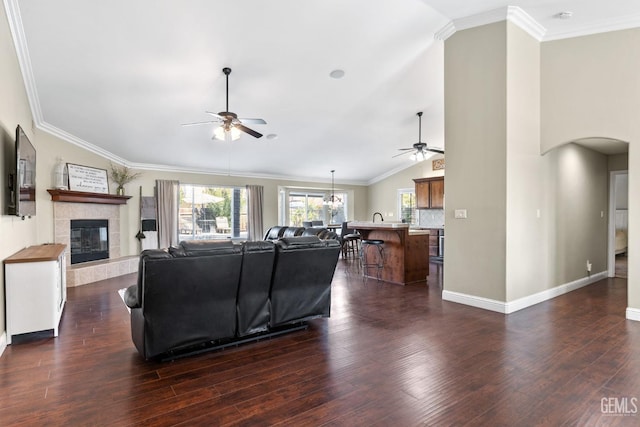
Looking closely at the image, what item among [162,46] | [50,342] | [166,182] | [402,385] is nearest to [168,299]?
[50,342]

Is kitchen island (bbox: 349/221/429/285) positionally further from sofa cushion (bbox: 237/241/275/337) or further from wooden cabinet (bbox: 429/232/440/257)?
sofa cushion (bbox: 237/241/275/337)

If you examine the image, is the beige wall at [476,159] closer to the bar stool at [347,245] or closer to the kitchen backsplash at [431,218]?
the bar stool at [347,245]

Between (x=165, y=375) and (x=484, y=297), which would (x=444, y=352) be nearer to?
(x=484, y=297)

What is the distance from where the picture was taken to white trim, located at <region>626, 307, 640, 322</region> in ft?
12.3

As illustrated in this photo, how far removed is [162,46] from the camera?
405 cm

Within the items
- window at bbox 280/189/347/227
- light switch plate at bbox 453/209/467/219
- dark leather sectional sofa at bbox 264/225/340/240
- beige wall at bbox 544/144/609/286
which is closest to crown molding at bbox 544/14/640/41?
beige wall at bbox 544/144/609/286

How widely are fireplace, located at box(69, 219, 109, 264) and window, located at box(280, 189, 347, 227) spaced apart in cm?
494

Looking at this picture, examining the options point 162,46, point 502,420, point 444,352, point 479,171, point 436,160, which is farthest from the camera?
point 436,160

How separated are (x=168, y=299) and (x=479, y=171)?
3.84m

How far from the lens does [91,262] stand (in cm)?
640

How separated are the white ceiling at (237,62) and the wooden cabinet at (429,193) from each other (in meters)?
2.54

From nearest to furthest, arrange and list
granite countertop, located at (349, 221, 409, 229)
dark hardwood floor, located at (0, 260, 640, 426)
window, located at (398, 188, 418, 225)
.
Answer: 1. dark hardwood floor, located at (0, 260, 640, 426)
2. granite countertop, located at (349, 221, 409, 229)
3. window, located at (398, 188, 418, 225)

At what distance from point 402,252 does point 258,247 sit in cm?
336

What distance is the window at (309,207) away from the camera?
1087cm
